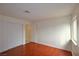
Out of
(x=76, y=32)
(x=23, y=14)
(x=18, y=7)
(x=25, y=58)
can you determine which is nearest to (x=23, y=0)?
(x=18, y=7)

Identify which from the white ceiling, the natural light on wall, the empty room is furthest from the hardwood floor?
the white ceiling

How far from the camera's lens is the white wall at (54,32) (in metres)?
1.28

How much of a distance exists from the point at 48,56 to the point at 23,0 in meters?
0.70

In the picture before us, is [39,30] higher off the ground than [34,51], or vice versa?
[39,30]

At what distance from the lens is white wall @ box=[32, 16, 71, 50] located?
50.6 inches

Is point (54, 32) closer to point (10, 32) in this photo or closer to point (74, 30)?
point (74, 30)

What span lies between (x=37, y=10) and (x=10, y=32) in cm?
47

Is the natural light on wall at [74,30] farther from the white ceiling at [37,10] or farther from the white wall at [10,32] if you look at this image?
the white wall at [10,32]

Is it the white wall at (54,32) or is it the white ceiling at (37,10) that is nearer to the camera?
the white ceiling at (37,10)

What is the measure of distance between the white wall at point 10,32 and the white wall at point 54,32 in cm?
20

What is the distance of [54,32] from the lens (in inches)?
53.0

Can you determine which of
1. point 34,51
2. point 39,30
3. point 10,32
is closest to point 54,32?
point 39,30

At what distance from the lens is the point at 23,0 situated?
39.9 inches

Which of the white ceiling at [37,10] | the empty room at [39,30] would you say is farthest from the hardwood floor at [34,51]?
the white ceiling at [37,10]
